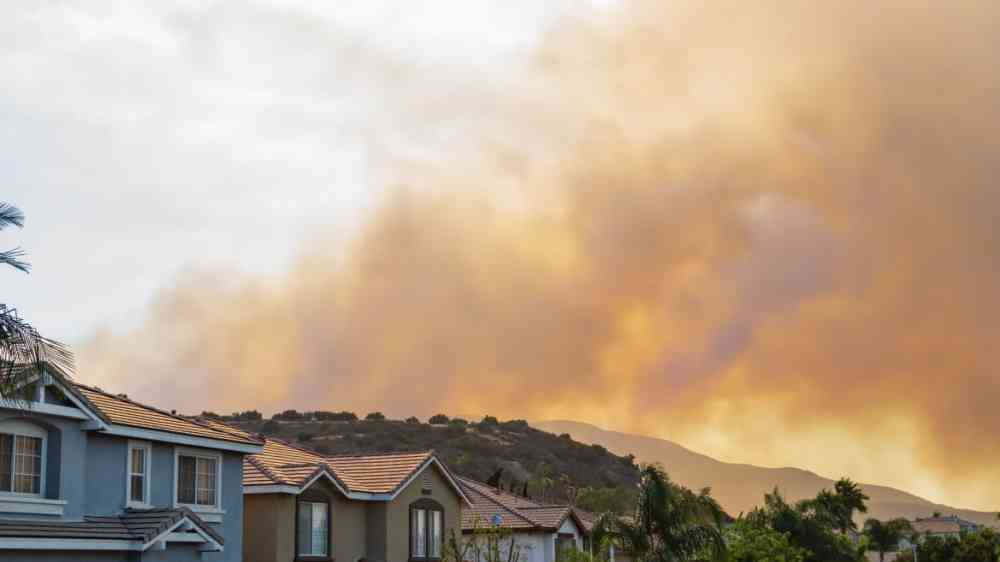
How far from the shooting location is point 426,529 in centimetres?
5000

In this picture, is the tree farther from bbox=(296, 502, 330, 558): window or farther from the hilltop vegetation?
bbox=(296, 502, 330, 558): window

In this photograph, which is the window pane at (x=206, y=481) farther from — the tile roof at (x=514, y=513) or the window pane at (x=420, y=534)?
the tile roof at (x=514, y=513)

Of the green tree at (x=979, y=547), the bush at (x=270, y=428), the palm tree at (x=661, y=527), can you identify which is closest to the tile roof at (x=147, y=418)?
the palm tree at (x=661, y=527)

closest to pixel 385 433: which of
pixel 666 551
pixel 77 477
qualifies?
pixel 666 551

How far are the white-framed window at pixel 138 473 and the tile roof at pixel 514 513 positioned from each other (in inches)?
933

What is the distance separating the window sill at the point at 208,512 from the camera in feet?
120

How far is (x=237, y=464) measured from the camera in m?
38.9

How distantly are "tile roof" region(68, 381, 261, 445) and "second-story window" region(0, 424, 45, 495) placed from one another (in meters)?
1.77

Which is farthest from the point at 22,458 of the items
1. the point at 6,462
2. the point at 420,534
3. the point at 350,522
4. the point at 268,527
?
the point at 420,534

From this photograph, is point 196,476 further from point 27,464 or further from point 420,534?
point 420,534

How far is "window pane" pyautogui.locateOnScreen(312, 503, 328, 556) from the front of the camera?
43.8 m

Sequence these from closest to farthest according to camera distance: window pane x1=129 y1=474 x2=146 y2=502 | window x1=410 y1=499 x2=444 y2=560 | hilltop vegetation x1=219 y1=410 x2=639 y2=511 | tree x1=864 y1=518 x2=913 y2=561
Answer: window pane x1=129 y1=474 x2=146 y2=502, window x1=410 y1=499 x2=444 y2=560, hilltop vegetation x1=219 y1=410 x2=639 y2=511, tree x1=864 y1=518 x2=913 y2=561

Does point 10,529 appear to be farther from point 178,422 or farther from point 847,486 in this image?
point 847,486

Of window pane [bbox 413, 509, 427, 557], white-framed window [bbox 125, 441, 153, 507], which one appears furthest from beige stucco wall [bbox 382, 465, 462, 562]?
white-framed window [bbox 125, 441, 153, 507]
